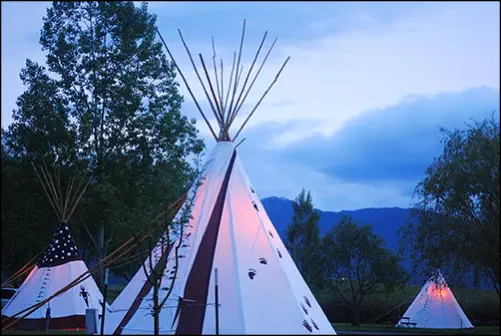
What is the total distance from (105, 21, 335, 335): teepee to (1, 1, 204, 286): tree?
22.4 ft

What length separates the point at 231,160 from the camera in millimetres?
16109

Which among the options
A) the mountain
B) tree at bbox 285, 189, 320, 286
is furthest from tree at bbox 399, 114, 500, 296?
the mountain

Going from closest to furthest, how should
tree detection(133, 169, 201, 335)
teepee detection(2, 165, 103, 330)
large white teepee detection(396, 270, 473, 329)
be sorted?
tree detection(133, 169, 201, 335) < teepee detection(2, 165, 103, 330) < large white teepee detection(396, 270, 473, 329)

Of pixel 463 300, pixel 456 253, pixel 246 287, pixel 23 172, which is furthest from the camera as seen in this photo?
pixel 463 300

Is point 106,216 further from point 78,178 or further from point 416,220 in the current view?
point 416,220

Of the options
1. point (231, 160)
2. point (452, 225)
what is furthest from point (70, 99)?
point (452, 225)

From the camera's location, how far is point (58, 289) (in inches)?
805

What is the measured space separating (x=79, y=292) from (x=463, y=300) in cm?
1766

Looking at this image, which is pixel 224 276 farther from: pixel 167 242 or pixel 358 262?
pixel 358 262

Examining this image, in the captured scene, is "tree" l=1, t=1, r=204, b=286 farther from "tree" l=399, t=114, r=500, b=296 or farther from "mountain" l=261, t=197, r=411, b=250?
"mountain" l=261, t=197, r=411, b=250

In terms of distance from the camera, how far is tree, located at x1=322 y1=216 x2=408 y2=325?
31.9 meters

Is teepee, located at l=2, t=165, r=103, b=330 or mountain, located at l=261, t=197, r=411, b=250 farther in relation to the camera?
mountain, located at l=261, t=197, r=411, b=250

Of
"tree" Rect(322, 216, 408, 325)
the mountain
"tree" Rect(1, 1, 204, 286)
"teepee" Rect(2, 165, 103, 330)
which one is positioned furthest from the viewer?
the mountain

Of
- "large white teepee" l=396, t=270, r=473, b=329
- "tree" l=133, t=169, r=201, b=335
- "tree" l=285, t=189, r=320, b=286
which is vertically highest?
"tree" l=285, t=189, r=320, b=286
